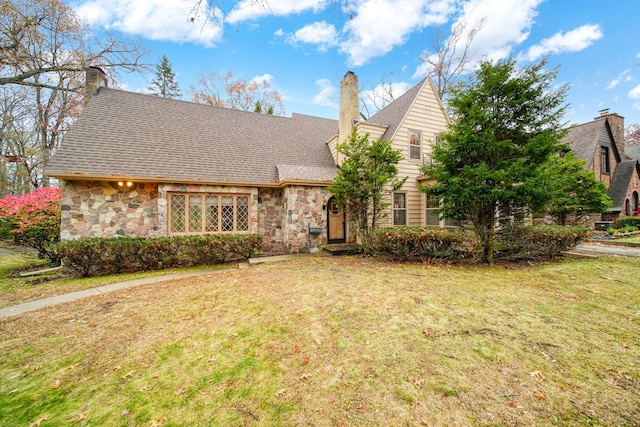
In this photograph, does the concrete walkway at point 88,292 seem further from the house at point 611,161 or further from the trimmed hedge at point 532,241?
the house at point 611,161

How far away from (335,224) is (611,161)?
826 inches

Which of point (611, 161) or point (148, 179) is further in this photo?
point (611, 161)

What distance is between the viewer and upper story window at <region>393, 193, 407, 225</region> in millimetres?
10711

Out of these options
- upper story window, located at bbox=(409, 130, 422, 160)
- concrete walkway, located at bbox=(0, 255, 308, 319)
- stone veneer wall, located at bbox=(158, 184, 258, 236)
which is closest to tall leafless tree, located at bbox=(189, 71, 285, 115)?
upper story window, located at bbox=(409, 130, 422, 160)

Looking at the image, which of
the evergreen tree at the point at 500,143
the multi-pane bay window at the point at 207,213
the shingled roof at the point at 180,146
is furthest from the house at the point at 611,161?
the multi-pane bay window at the point at 207,213

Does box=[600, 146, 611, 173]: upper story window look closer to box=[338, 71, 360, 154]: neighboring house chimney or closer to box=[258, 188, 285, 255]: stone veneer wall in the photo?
box=[338, 71, 360, 154]: neighboring house chimney

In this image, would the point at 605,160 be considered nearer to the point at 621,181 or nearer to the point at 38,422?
the point at 621,181

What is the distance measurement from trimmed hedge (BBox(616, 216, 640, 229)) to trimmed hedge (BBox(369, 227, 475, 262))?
15298 mm

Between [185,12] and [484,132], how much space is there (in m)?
7.42

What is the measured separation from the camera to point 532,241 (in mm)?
7762

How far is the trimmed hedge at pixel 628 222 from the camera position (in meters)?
14.5

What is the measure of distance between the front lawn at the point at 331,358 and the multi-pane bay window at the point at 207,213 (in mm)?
3976

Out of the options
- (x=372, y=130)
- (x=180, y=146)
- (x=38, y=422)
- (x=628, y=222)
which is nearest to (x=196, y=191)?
(x=180, y=146)

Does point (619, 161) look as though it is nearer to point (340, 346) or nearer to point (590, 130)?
point (590, 130)
